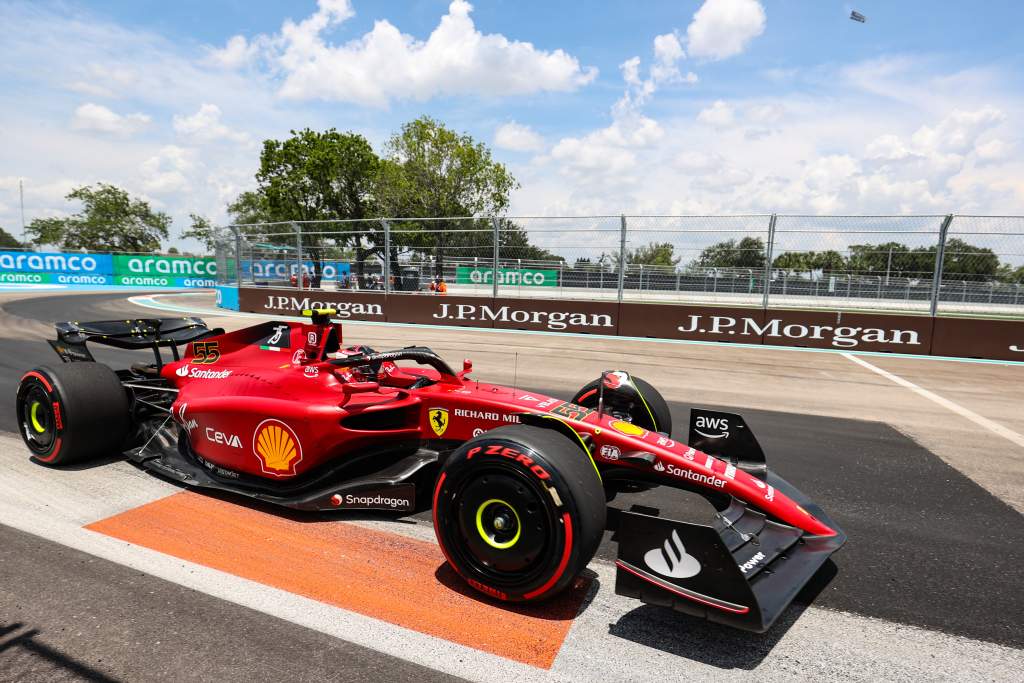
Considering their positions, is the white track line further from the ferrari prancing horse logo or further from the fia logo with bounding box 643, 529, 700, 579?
the ferrari prancing horse logo

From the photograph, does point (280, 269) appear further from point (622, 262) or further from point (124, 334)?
point (124, 334)

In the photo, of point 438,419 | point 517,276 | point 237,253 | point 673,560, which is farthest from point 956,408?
point 237,253

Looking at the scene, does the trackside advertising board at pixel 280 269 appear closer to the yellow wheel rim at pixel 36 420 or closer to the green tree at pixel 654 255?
the green tree at pixel 654 255

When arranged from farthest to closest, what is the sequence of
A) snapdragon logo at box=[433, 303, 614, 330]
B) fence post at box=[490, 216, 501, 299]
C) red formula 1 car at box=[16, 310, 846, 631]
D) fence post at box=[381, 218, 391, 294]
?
fence post at box=[381, 218, 391, 294] → fence post at box=[490, 216, 501, 299] → snapdragon logo at box=[433, 303, 614, 330] → red formula 1 car at box=[16, 310, 846, 631]

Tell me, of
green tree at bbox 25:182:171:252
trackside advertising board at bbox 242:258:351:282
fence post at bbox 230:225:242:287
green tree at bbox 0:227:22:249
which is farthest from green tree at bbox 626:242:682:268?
green tree at bbox 0:227:22:249

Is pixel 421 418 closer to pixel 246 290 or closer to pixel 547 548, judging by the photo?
pixel 547 548

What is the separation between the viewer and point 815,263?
13516 millimetres

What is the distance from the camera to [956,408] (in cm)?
719

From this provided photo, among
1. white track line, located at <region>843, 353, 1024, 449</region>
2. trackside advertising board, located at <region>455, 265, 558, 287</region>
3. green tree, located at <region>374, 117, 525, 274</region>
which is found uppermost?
green tree, located at <region>374, 117, 525, 274</region>

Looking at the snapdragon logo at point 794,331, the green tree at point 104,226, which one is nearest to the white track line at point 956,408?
the snapdragon logo at point 794,331

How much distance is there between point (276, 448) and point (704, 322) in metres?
11.7

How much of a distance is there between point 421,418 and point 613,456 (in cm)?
131

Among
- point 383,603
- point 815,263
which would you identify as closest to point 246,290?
point 815,263

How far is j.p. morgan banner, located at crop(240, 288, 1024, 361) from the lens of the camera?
38.5ft
